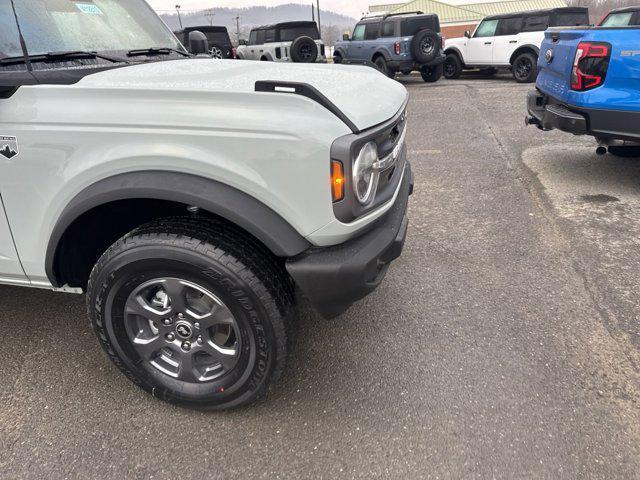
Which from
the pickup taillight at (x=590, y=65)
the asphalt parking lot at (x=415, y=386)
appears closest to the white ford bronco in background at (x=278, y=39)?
the pickup taillight at (x=590, y=65)

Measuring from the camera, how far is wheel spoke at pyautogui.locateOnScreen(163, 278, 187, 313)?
78.8 inches

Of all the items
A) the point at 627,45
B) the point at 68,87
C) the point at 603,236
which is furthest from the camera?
the point at 627,45

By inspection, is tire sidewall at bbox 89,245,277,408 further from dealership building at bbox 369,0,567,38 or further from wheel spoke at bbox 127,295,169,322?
dealership building at bbox 369,0,567,38

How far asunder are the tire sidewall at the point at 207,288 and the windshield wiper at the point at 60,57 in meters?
1.01

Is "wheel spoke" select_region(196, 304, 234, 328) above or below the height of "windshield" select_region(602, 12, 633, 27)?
below

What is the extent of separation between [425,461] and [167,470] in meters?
1.05

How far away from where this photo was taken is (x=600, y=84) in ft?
14.1

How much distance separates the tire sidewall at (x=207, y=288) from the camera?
191 cm

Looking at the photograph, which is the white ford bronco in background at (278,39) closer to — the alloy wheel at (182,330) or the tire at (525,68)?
the tire at (525,68)

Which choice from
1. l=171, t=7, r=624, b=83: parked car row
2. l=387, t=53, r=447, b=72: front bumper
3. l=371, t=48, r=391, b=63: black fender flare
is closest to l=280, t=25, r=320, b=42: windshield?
l=171, t=7, r=624, b=83: parked car row

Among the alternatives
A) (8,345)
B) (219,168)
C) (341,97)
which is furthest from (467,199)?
(8,345)

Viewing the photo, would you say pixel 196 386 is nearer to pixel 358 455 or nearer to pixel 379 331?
pixel 358 455

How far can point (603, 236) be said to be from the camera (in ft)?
12.6

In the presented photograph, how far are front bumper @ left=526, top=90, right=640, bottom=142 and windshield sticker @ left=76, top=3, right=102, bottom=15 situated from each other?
13.0ft
